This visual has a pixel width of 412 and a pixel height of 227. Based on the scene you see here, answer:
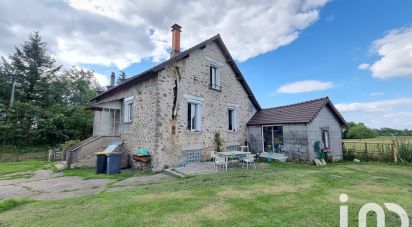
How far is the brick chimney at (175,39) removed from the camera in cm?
1105

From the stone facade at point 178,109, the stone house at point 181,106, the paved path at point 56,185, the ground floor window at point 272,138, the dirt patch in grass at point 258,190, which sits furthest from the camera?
the ground floor window at point 272,138

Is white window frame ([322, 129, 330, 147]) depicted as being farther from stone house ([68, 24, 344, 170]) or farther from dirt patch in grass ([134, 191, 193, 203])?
dirt patch in grass ([134, 191, 193, 203])

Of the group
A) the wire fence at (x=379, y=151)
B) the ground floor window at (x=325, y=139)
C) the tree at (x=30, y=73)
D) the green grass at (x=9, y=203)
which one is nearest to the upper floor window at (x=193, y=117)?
the green grass at (x=9, y=203)

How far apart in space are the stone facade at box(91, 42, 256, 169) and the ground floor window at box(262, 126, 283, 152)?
197 cm

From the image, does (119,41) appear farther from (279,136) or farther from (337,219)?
(337,219)

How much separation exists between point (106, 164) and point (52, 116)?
1407cm

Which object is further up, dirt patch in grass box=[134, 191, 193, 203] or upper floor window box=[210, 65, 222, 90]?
upper floor window box=[210, 65, 222, 90]

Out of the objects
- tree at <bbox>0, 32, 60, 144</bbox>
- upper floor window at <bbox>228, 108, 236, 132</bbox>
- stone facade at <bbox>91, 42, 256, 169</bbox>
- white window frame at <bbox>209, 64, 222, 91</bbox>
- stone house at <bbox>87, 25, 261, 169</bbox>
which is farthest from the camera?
tree at <bbox>0, 32, 60, 144</bbox>

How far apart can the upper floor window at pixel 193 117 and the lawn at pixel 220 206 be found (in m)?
4.99

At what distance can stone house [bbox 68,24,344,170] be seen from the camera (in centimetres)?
959

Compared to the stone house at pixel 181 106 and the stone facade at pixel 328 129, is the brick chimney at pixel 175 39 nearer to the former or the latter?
the stone house at pixel 181 106

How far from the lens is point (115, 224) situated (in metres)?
3.28

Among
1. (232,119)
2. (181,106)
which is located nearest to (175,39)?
(181,106)

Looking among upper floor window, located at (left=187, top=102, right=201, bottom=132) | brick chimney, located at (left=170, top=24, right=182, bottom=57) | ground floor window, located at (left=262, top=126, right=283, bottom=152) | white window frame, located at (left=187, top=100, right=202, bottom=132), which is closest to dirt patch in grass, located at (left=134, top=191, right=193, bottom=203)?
upper floor window, located at (left=187, top=102, right=201, bottom=132)
